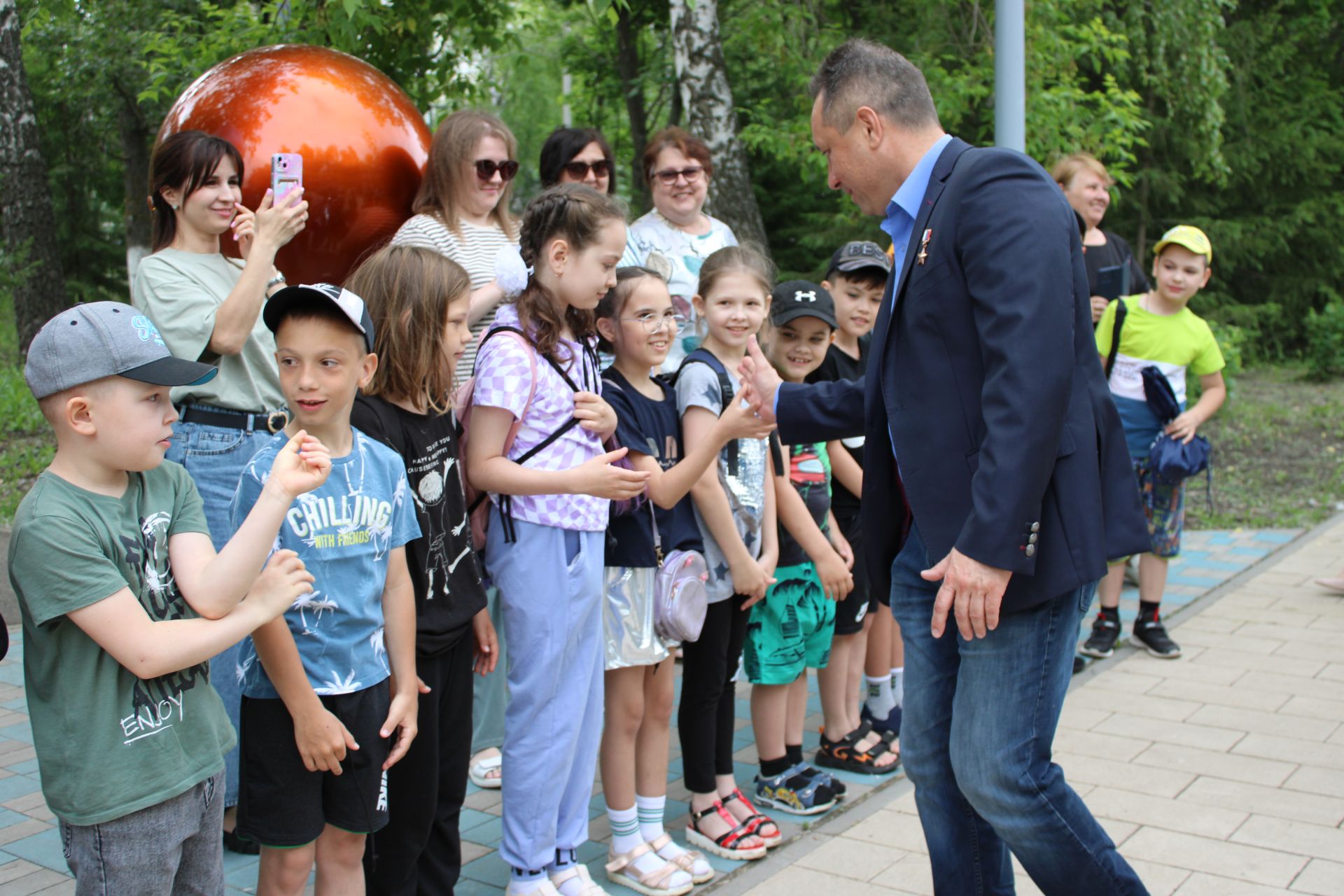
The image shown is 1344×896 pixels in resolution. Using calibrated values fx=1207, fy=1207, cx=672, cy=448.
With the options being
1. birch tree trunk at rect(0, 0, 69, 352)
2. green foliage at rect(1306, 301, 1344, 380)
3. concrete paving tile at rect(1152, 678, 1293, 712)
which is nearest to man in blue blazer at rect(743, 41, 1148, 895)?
concrete paving tile at rect(1152, 678, 1293, 712)

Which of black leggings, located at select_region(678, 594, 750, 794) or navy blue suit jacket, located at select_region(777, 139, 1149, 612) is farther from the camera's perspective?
black leggings, located at select_region(678, 594, 750, 794)

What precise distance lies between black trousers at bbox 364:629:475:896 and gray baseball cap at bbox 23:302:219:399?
1032 millimetres

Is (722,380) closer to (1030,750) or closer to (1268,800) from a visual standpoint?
(1030,750)

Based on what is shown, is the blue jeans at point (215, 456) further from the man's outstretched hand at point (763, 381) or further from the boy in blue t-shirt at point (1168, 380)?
the boy in blue t-shirt at point (1168, 380)

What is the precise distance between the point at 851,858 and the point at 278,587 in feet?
7.27

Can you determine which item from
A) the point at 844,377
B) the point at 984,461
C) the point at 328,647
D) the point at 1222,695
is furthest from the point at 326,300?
the point at 1222,695

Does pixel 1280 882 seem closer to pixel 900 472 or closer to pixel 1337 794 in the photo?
pixel 1337 794

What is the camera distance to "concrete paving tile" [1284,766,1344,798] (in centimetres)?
431

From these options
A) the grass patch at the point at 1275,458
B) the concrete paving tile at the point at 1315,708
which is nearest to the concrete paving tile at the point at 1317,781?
the concrete paving tile at the point at 1315,708

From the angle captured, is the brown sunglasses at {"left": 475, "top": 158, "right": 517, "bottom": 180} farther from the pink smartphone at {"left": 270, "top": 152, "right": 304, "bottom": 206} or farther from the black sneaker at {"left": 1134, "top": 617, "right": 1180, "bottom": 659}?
the black sneaker at {"left": 1134, "top": 617, "right": 1180, "bottom": 659}

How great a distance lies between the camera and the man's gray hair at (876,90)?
288cm

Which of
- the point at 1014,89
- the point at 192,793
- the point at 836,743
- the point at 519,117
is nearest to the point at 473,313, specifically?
the point at 192,793

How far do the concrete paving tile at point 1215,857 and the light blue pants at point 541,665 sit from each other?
1.88m

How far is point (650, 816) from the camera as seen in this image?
12.4 ft
